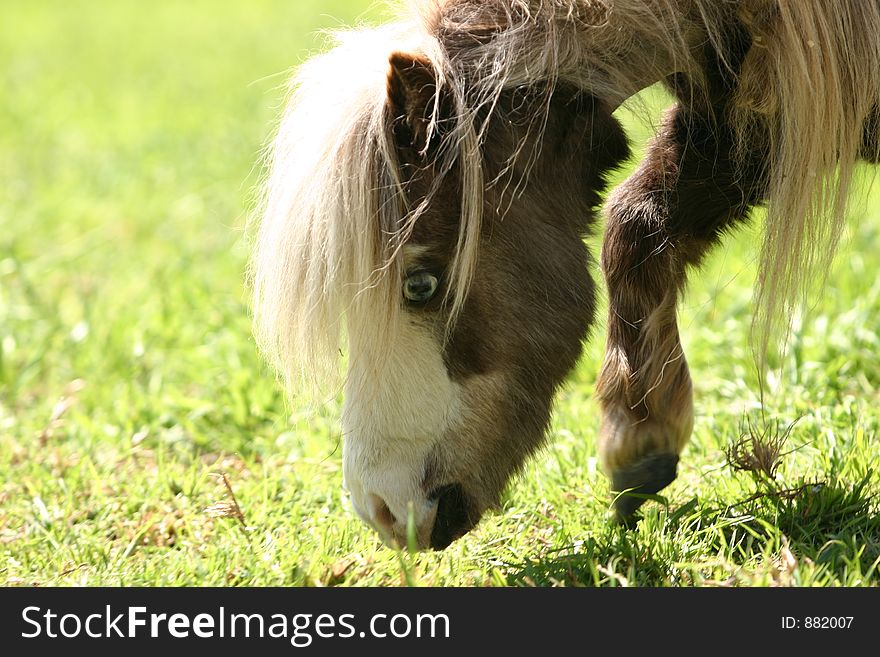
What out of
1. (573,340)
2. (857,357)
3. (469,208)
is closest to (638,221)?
(573,340)

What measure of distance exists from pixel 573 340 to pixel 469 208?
0.49 m

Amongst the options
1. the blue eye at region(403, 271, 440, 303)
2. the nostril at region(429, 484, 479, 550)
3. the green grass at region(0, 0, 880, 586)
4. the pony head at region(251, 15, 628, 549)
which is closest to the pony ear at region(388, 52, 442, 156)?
the pony head at region(251, 15, 628, 549)

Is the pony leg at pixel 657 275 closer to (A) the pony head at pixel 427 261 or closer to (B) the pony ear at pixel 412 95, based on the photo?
(A) the pony head at pixel 427 261

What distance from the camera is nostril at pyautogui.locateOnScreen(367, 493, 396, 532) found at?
255 cm

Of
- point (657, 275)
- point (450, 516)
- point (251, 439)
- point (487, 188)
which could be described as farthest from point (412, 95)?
point (251, 439)

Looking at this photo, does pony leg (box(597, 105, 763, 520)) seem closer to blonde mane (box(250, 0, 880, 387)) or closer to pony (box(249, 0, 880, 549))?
pony (box(249, 0, 880, 549))

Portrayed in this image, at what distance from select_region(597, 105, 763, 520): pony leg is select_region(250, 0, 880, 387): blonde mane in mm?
212

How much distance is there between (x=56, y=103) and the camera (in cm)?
954

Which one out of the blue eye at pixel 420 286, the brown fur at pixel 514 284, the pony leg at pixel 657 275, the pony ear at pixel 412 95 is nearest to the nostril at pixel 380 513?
the brown fur at pixel 514 284

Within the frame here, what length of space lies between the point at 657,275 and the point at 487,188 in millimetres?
619

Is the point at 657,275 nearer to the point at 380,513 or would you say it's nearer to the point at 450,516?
the point at 450,516

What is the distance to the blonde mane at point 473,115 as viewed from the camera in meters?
2.39

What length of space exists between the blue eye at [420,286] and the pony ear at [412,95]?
0.91 feet
